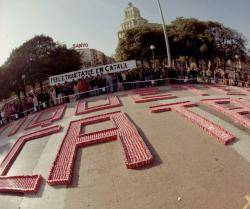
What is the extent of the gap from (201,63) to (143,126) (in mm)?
70650

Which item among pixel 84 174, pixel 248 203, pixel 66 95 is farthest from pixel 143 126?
pixel 66 95

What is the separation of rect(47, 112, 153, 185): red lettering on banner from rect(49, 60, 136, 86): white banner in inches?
432

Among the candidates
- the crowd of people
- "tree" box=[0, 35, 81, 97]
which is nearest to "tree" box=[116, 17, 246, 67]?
"tree" box=[0, 35, 81, 97]

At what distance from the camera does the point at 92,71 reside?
30.8 meters

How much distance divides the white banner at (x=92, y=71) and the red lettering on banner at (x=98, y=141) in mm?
10975

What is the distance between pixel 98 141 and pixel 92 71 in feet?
52.6

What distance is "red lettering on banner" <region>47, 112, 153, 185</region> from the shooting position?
12344 mm

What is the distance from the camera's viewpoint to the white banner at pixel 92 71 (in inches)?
1195

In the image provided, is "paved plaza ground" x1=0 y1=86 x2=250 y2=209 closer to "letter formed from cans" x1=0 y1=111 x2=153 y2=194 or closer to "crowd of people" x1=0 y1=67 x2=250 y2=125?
"letter formed from cans" x1=0 y1=111 x2=153 y2=194

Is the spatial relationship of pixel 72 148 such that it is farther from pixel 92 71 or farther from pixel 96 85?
pixel 92 71

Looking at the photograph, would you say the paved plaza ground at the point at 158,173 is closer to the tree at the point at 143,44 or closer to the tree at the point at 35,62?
the tree at the point at 35,62

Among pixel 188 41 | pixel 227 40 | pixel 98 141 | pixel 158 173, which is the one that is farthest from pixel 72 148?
pixel 227 40

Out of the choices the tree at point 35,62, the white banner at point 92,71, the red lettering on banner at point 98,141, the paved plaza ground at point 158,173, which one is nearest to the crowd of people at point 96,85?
the white banner at point 92,71

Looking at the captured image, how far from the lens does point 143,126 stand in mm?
17125
